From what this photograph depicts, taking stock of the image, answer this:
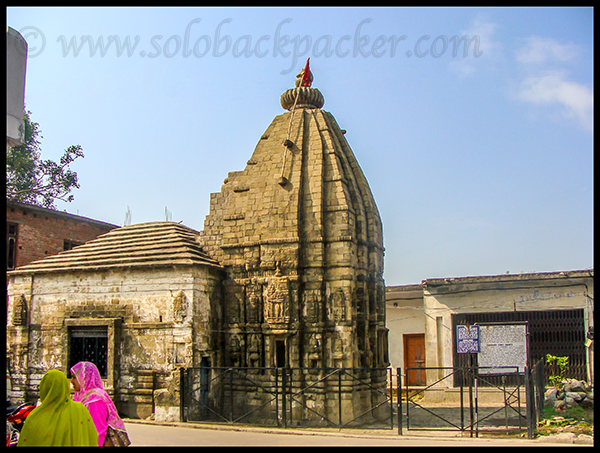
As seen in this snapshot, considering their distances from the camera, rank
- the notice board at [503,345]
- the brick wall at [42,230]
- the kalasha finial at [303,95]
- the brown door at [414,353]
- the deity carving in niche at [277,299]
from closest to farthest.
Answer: the notice board at [503,345] → the deity carving in niche at [277,299] → the kalasha finial at [303,95] → the brick wall at [42,230] → the brown door at [414,353]

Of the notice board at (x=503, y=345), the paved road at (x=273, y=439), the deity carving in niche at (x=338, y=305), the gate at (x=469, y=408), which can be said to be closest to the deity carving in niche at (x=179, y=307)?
the paved road at (x=273, y=439)

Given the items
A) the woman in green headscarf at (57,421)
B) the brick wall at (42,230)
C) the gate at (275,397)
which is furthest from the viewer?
the brick wall at (42,230)

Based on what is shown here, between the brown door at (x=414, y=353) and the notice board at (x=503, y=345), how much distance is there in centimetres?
1010

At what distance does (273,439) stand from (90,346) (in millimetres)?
6448

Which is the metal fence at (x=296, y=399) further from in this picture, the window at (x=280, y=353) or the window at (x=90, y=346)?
the window at (x=90, y=346)

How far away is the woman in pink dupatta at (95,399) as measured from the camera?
6.81 metres

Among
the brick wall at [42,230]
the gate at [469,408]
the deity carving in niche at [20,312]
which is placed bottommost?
the gate at [469,408]

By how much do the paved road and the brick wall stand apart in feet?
41.2

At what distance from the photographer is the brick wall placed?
23.0 meters

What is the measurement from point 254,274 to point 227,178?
3250 millimetres

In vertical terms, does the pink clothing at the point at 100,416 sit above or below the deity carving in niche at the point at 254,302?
below

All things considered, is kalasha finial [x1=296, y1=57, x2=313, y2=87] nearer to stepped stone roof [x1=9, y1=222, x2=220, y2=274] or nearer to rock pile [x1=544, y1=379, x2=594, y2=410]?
stepped stone roof [x1=9, y1=222, x2=220, y2=274]

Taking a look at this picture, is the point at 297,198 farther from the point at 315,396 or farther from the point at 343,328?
the point at 315,396

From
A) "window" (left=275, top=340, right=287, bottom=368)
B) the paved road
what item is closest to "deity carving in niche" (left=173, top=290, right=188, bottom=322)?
"window" (left=275, top=340, right=287, bottom=368)
